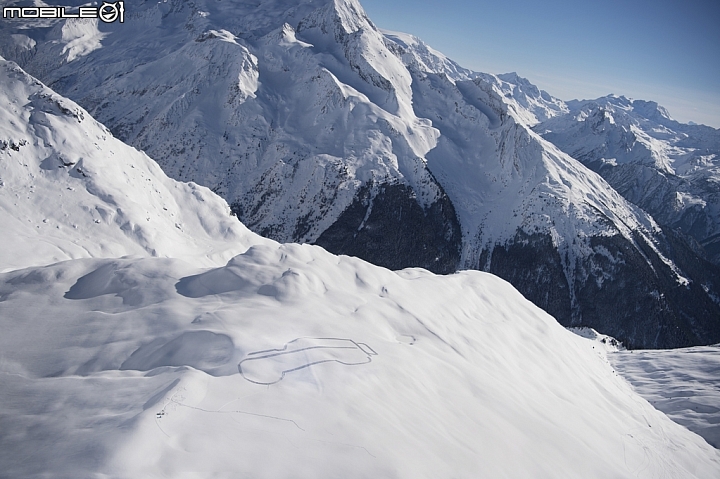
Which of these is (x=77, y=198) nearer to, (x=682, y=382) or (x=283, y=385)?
(x=283, y=385)

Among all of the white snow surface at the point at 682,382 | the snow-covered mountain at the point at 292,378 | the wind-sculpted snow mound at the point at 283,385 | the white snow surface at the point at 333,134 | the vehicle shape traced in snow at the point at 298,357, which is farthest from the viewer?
the white snow surface at the point at 333,134

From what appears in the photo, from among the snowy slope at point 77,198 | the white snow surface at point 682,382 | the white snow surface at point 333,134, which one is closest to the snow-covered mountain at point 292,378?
the snowy slope at point 77,198

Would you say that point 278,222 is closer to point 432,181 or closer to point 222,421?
point 432,181

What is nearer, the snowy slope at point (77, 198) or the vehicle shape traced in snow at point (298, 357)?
the vehicle shape traced in snow at point (298, 357)

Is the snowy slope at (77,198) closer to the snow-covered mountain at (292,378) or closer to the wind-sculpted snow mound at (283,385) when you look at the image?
the snow-covered mountain at (292,378)

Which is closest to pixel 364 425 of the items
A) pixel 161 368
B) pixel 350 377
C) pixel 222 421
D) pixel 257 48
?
pixel 350 377

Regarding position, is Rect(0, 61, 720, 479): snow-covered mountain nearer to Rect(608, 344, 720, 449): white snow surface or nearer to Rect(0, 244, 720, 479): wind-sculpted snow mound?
Rect(0, 244, 720, 479): wind-sculpted snow mound
